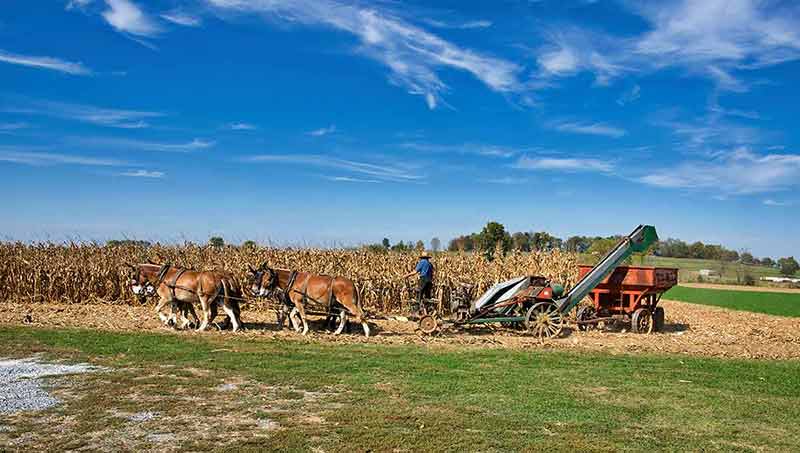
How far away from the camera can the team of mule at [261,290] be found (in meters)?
16.4

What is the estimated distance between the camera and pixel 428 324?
1686 centimetres

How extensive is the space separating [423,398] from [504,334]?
8500 mm

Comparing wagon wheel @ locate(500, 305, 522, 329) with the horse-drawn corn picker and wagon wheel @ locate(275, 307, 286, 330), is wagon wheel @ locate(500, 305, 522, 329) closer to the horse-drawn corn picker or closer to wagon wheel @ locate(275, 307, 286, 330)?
the horse-drawn corn picker

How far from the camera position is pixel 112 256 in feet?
84.2

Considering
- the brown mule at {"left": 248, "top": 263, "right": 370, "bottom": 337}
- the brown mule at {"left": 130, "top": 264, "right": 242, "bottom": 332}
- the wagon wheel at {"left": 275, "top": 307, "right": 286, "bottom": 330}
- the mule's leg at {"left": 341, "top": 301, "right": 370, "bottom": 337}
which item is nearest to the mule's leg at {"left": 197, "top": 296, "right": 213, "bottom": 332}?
the brown mule at {"left": 130, "top": 264, "right": 242, "bottom": 332}

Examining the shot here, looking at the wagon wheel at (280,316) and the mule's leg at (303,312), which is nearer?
the mule's leg at (303,312)

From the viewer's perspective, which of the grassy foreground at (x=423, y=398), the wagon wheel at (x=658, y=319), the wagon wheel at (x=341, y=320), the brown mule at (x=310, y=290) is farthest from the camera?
the wagon wheel at (x=658, y=319)

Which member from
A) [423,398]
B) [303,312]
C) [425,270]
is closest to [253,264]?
[303,312]

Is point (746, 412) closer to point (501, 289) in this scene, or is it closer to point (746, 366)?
point (746, 366)

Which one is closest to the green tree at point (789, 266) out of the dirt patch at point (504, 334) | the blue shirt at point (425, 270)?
the dirt patch at point (504, 334)

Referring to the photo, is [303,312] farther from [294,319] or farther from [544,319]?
[544,319]

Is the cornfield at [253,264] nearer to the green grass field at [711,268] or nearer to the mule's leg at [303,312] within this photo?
the mule's leg at [303,312]

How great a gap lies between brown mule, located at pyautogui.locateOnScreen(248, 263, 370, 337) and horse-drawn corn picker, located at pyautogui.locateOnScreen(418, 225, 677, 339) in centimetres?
196

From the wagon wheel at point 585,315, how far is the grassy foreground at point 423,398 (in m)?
4.38
